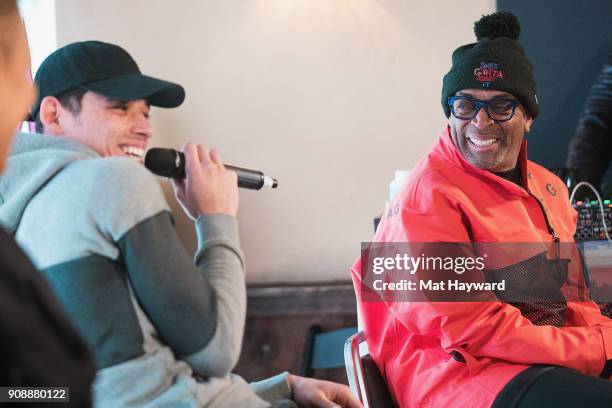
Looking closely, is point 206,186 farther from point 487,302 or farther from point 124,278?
point 487,302

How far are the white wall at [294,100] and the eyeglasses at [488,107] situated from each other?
4.31ft

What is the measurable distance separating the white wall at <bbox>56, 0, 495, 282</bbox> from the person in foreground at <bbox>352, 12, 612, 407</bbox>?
1281mm

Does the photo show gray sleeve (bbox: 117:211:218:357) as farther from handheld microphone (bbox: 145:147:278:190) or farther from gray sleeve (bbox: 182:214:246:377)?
handheld microphone (bbox: 145:147:278:190)

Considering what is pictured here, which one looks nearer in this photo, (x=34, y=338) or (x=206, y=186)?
(x=34, y=338)

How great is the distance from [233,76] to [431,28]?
97 cm

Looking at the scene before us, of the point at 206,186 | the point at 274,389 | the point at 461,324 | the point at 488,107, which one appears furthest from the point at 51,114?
the point at 488,107

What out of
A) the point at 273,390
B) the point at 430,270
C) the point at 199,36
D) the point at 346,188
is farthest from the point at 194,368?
the point at 199,36

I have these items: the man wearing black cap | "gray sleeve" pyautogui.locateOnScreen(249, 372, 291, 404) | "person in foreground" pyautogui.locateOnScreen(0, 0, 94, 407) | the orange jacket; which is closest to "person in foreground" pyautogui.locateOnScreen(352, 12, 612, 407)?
the orange jacket

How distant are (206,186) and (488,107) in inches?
39.0

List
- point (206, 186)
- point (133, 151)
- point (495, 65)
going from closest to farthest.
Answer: point (206, 186) < point (133, 151) < point (495, 65)

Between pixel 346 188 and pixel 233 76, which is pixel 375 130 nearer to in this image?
pixel 346 188

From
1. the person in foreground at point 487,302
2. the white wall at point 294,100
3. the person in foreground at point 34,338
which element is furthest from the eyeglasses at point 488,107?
the person in foreground at point 34,338

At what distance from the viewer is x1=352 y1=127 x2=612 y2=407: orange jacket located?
5.48ft

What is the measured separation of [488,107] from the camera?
1986mm
